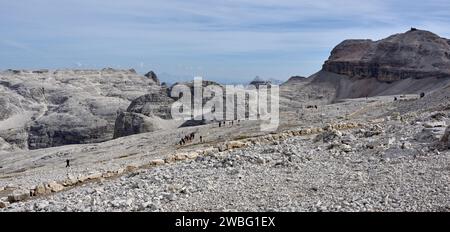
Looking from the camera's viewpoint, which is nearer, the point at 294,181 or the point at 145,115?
the point at 294,181

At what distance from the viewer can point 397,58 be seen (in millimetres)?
130875

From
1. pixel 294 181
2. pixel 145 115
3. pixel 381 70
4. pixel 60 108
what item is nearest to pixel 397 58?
pixel 381 70

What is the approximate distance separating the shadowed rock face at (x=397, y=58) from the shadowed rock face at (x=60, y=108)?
59.3m

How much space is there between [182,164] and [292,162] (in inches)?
163

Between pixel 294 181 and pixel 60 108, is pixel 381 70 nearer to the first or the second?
pixel 60 108

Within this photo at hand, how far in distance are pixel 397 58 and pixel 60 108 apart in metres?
83.5

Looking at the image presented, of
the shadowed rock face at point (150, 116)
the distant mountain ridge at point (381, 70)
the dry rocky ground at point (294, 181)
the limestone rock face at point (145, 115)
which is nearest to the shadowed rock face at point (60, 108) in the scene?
the limestone rock face at point (145, 115)

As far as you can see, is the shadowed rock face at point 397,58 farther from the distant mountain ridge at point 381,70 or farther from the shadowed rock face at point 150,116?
the shadowed rock face at point 150,116

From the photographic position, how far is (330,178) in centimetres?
1543

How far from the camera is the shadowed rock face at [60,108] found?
113688 mm

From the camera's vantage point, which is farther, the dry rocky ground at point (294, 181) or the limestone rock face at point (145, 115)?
the limestone rock face at point (145, 115)

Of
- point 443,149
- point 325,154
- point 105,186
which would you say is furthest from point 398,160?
point 105,186
